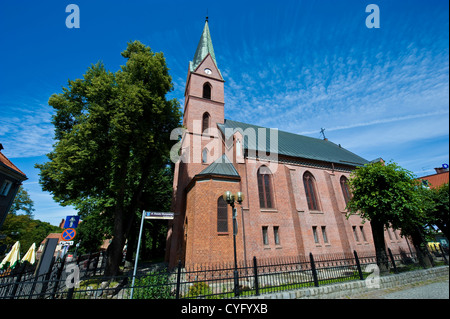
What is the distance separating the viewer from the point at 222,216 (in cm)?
1301

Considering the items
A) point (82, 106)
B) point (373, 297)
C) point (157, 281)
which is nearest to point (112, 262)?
point (157, 281)

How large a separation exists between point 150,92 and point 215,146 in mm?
7847

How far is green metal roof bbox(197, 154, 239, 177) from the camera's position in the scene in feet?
45.6

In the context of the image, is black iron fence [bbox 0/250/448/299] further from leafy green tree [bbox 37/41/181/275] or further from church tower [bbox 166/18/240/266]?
leafy green tree [bbox 37/41/181/275]

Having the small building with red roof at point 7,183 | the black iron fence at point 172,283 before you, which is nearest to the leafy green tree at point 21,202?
the small building with red roof at point 7,183

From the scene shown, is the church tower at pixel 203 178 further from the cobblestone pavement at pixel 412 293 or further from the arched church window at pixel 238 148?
the cobblestone pavement at pixel 412 293

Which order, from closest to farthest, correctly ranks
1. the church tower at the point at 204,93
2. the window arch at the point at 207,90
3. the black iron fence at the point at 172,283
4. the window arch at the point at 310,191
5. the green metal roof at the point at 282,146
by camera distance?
1. the black iron fence at the point at 172,283
2. the window arch at the point at 310,191
3. the green metal roof at the point at 282,146
4. the church tower at the point at 204,93
5. the window arch at the point at 207,90

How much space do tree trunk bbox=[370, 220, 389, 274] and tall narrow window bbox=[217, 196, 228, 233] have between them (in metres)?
9.44

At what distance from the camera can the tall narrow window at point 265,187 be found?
15.4 m

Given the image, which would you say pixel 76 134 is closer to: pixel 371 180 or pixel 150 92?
pixel 150 92

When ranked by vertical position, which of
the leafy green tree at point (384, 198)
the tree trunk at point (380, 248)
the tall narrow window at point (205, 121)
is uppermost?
the tall narrow window at point (205, 121)

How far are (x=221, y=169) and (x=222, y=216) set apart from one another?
11.7 ft

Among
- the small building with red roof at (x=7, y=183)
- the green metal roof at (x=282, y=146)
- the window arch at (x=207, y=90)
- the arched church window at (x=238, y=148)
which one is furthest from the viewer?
the window arch at (x=207, y=90)

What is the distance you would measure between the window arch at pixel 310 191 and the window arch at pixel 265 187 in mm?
4189
